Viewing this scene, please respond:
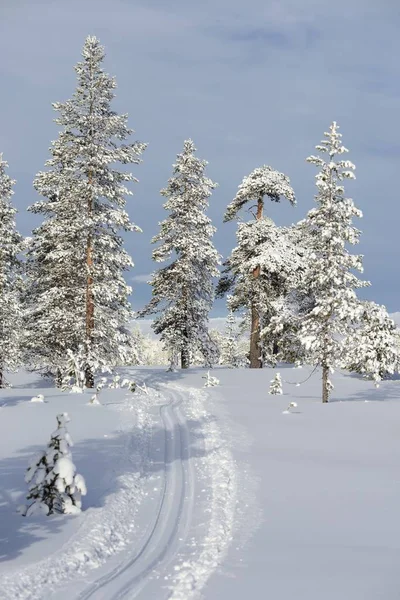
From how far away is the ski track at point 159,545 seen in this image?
565 cm

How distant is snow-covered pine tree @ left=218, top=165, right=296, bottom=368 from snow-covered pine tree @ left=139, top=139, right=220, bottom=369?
8.25 feet

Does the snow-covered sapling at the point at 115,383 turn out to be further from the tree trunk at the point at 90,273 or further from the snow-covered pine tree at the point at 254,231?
the snow-covered pine tree at the point at 254,231

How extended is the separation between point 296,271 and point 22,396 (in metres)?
20.1

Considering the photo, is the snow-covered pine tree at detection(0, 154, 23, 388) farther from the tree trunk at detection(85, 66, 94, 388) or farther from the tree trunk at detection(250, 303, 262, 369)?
the tree trunk at detection(250, 303, 262, 369)

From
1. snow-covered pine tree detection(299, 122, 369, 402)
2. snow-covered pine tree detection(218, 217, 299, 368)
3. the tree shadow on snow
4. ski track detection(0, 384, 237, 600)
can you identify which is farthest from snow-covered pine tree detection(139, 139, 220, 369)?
ski track detection(0, 384, 237, 600)

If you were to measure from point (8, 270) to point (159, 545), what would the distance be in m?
26.3

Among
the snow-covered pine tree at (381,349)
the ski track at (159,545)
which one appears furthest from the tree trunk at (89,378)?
the ski track at (159,545)

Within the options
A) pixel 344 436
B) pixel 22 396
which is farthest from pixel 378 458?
pixel 22 396

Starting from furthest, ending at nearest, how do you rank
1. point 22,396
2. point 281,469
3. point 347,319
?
point 347,319, point 22,396, point 281,469

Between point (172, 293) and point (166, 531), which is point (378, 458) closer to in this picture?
point (166, 531)

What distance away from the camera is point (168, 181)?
3672 cm

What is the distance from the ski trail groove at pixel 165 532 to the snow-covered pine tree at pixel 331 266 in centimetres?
996

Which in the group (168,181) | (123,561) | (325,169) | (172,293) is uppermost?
(168,181)

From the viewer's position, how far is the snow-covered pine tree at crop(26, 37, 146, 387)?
917 inches
